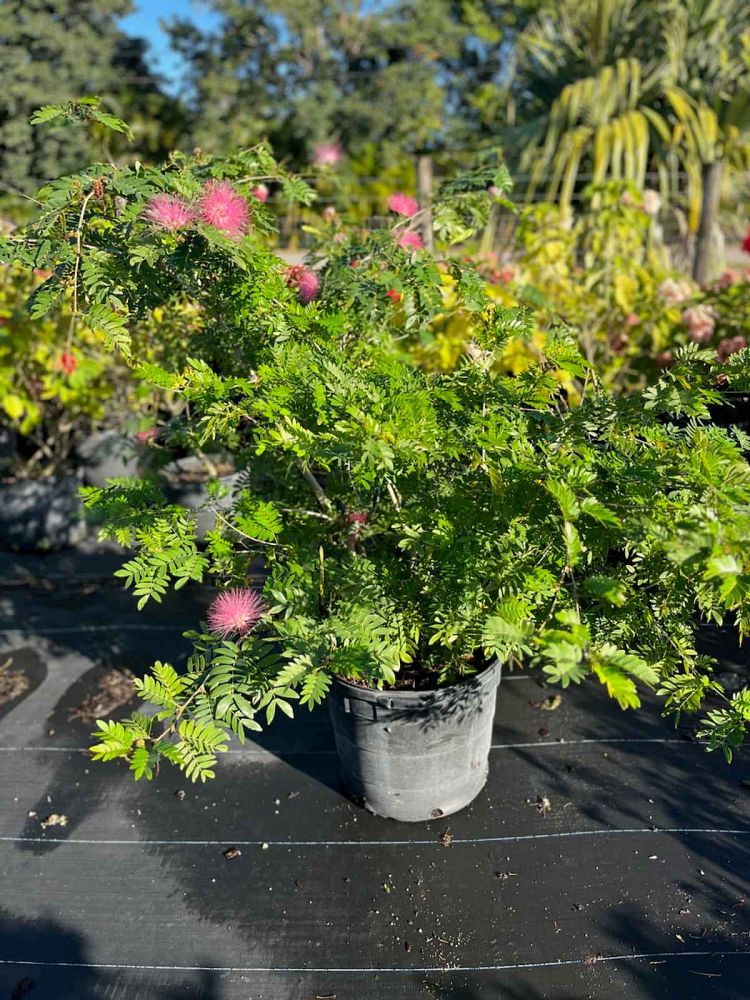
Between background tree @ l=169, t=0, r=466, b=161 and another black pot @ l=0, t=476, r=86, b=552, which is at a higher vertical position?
background tree @ l=169, t=0, r=466, b=161

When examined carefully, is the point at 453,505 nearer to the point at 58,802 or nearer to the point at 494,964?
the point at 494,964

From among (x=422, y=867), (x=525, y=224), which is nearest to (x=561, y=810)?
(x=422, y=867)

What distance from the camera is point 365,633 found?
146 centimetres

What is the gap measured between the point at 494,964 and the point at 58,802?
125 centimetres

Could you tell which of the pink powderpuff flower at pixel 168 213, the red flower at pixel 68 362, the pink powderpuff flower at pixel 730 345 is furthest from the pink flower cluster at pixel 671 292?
the red flower at pixel 68 362

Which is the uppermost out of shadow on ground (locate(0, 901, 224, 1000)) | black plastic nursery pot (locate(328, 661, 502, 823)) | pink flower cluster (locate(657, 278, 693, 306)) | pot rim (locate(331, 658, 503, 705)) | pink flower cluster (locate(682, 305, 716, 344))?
pink flower cluster (locate(657, 278, 693, 306))

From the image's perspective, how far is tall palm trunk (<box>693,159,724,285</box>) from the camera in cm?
442

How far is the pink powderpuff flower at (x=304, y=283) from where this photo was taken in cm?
181

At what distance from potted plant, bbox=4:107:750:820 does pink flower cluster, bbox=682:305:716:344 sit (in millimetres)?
1699

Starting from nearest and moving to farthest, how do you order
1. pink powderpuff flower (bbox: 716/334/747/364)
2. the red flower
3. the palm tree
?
1. pink powderpuff flower (bbox: 716/334/747/364)
2. the red flower
3. the palm tree

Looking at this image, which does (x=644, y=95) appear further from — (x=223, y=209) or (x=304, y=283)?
(x=223, y=209)

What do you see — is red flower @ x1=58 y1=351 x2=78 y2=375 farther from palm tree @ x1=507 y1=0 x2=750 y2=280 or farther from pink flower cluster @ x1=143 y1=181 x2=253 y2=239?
palm tree @ x1=507 y1=0 x2=750 y2=280

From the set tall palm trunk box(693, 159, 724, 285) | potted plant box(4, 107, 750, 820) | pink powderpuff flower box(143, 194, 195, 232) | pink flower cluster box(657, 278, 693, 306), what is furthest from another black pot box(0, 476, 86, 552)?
tall palm trunk box(693, 159, 724, 285)

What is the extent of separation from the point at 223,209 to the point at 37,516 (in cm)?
268
